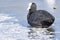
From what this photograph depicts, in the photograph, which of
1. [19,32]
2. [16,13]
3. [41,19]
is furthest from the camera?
[16,13]

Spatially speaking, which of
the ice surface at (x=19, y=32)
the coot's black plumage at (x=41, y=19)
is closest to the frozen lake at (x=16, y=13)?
the ice surface at (x=19, y=32)

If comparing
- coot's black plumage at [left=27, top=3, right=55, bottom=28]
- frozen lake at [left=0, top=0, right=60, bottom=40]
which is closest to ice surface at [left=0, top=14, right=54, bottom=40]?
frozen lake at [left=0, top=0, right=60, bottom=40]

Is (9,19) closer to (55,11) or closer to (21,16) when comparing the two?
(21,16)

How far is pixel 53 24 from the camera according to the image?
10359 millimetres

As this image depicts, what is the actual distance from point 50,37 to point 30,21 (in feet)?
3.93

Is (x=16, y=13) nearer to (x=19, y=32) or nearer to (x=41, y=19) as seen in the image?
(x=41, y=19)

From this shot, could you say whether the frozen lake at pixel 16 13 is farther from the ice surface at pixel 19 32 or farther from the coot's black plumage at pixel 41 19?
the coot's black plumage at pixel 41 19

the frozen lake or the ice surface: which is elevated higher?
the frozen lake

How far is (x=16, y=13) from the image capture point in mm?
12133

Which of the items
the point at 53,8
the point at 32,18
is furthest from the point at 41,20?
the point at 53,8

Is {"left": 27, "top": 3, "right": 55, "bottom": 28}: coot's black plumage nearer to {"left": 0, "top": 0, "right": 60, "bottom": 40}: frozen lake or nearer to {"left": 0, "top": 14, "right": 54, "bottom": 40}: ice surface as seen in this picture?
{"left": 0, "top": 14, "right": 54, "bottom": 40}: ice surface

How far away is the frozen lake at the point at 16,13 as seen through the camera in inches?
399

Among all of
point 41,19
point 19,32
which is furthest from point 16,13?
point 19,32

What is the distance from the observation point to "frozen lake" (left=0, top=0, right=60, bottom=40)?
1014 cm
